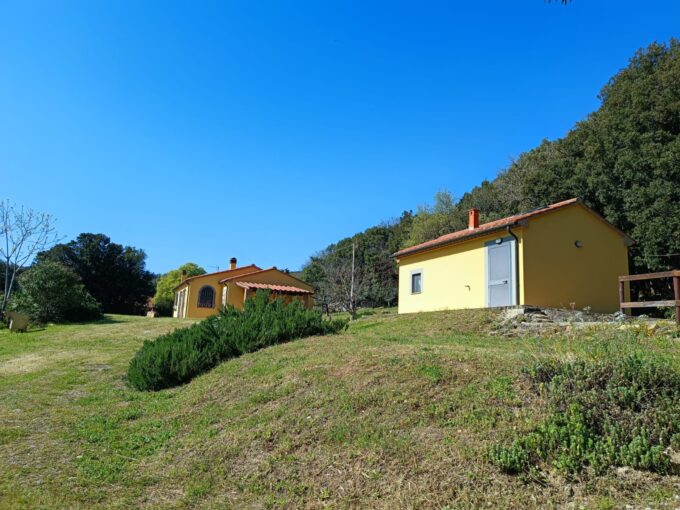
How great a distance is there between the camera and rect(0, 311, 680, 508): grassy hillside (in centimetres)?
372

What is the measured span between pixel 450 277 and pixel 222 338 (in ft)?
32.6

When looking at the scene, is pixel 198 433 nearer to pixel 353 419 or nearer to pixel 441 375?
pixel 353 419

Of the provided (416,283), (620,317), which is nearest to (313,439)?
(620,317)

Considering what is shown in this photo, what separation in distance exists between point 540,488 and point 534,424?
705mm

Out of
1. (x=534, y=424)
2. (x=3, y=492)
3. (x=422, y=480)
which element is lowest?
(x=3, y=492)

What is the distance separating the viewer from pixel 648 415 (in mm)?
3959

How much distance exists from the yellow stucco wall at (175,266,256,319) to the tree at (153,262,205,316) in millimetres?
13442

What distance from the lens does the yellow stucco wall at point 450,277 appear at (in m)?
15.9

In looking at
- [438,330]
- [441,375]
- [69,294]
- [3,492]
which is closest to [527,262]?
[438,330]

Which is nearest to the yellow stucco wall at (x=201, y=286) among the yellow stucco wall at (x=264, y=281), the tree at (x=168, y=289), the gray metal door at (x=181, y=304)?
the yellow stucco wall at (x=264, y=281)

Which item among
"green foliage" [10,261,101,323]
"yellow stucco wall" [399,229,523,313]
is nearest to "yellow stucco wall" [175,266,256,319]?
"green foliage" [10,261,101,323]

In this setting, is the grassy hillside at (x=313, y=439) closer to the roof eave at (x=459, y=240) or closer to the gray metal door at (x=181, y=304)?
the roof eave at (x=459, y=240)

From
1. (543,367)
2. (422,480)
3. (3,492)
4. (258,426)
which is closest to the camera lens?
(422,480)

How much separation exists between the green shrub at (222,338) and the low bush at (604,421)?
5848 mm
